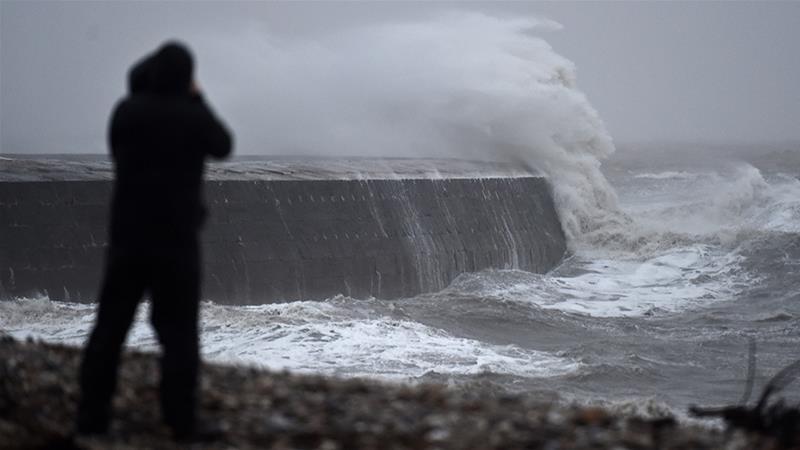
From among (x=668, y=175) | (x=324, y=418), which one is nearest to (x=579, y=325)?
(x=324, y=418)

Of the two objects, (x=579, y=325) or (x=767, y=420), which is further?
(x=579, y=325)

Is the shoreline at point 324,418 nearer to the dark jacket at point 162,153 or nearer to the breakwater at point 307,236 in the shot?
the dark jacket at point 162,153

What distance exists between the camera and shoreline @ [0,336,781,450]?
16.8ft

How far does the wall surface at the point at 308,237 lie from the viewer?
1491 centimetres

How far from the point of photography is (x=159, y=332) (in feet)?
16.7

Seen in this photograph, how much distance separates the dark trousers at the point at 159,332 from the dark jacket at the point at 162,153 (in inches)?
3.7

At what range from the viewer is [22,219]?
15.0 m

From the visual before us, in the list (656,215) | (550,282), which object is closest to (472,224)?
(550,282)

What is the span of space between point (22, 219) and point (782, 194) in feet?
77.6

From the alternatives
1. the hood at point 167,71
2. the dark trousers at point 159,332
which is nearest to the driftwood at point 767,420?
the dark trousers at point 159,332

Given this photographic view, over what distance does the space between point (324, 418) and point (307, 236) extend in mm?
12660

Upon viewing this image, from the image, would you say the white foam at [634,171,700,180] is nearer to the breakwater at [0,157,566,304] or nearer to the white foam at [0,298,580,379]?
the breakwater at [0,157,566,304]

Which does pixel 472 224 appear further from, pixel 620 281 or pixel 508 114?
pixel 508 114

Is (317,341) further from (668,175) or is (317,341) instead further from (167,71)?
(668,175)
